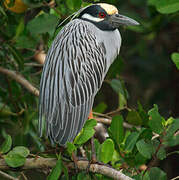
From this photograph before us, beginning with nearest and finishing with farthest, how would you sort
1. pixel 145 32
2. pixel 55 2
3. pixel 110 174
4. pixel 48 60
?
pixel 110 174 < pixel 48 60 < pixel 55 2 < pixel 145 32

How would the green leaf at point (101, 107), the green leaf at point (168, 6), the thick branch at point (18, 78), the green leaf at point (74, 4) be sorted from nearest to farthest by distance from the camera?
the green leaf at point (168, 6) < the green leaf at point (74, 4) < the thick branch at point (18, 78) < the green leaf at point (101, 107)

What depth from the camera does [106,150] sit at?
2336 mm

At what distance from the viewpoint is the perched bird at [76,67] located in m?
2.41

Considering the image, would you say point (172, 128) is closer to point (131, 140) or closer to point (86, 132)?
point (131, 140)

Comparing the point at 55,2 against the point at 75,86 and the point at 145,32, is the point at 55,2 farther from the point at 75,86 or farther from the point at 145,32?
the point at 145,32

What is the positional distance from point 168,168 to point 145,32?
1251 millimetres

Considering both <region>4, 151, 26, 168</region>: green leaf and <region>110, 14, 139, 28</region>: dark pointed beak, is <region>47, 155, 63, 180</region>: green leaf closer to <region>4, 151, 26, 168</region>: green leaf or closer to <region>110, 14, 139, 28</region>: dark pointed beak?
<region>4, 151, 26, 168</region>: green leaf

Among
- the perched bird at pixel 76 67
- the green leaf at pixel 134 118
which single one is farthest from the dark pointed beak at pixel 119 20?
the green leaf at pixel 134 118

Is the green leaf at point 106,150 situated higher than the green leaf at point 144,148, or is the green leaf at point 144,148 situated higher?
the green leaf at point 144,148

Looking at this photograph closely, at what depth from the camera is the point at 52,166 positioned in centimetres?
234

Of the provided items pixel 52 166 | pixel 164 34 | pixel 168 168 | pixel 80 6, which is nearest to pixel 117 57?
pixel 80 6

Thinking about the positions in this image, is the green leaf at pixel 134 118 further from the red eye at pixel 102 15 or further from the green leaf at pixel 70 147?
the red eye at pixel 102 15

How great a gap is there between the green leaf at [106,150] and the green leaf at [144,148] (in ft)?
0.48

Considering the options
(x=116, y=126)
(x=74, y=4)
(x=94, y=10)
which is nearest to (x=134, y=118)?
(x=116, y=126)
